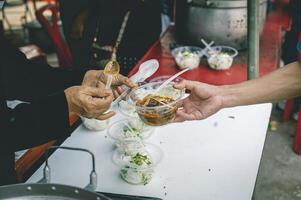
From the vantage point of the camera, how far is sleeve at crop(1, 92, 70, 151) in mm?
1457

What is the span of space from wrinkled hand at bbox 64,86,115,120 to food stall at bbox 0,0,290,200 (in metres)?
0.26

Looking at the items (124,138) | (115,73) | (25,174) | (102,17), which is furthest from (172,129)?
(102,17)

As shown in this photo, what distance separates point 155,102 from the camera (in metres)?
1.64

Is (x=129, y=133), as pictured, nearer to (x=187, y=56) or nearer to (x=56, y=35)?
(x=187, y=56)

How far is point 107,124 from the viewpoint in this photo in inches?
→ 84.9

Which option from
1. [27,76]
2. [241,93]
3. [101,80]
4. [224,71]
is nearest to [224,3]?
[224,71]

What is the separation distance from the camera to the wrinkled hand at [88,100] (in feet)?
5.27

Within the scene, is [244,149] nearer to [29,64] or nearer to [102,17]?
[29,64]

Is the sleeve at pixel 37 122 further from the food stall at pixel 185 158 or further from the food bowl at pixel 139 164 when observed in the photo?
the food bowl at pixel 139 164

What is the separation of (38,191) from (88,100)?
1.82ft

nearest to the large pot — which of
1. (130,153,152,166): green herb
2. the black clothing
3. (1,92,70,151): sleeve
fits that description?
the black clothing

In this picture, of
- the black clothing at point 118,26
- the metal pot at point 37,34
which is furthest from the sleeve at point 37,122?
the metal pot at point 37,34

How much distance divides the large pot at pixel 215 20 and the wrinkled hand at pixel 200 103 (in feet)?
3.87

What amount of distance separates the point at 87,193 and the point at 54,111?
0.55 meters
